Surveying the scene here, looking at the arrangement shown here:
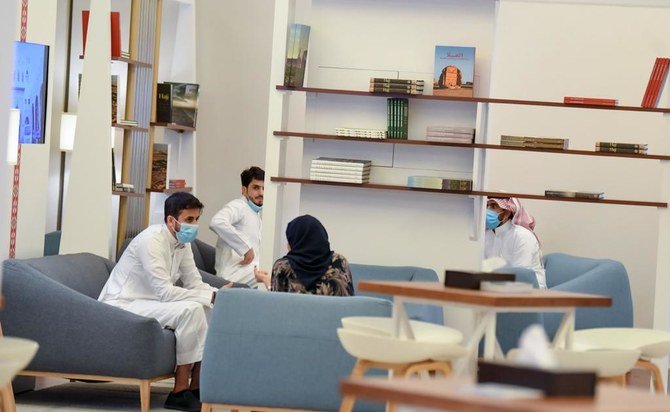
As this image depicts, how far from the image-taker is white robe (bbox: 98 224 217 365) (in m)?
7.15

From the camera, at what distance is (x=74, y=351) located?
268 inches

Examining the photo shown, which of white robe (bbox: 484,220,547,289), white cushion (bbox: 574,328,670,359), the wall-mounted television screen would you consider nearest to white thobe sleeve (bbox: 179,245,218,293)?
the wall-mounted television screen

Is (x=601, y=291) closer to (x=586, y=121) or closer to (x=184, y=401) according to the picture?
(x=184, y=401)

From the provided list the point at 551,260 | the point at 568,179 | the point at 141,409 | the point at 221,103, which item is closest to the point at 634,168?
the point at 568,179

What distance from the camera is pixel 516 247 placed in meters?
9.46

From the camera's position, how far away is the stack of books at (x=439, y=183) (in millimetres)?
7828

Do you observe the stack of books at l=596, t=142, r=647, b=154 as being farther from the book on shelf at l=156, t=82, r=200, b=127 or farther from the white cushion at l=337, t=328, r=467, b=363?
the book on shelf at l=156, t=82, r=200, b=127

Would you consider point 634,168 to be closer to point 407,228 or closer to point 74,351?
point 407,228

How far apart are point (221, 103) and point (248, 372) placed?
601 cm

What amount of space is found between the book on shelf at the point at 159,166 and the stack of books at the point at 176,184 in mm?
199

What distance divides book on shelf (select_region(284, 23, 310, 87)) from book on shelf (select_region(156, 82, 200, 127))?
102 inches

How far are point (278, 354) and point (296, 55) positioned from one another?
99.7 inches

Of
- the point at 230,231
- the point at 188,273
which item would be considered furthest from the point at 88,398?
the point at 230,231

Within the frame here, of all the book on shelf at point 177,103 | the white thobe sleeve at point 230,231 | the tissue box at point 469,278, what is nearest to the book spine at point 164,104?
the book on shelf at point 177,103
